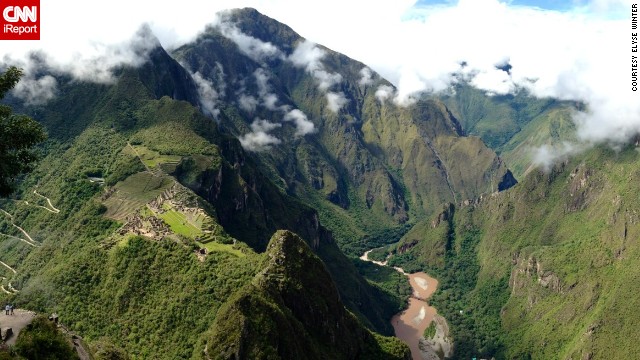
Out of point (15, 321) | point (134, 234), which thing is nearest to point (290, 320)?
point (134, 234)

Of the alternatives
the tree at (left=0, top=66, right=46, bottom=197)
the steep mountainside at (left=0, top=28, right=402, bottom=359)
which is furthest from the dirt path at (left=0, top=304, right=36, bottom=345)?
the steep mountainside at (left=0, top=28, right=402, bottom=359)

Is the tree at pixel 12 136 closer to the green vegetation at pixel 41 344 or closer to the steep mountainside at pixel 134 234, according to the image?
the green vegetation at pixel 41 344

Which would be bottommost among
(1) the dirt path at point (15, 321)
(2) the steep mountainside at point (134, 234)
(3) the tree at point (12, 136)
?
(2) the steep mountainside at point (134, 234)

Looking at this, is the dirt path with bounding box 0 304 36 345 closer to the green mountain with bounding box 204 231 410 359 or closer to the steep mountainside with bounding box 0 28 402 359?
the steep mountainside with bounding box 0 28 402 359

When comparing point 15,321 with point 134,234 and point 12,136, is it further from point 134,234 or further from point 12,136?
point 134,234

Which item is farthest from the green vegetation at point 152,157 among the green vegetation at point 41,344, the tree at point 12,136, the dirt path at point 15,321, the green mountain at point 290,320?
the tree at point 12,136

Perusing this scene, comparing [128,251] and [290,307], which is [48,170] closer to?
[128,251]
